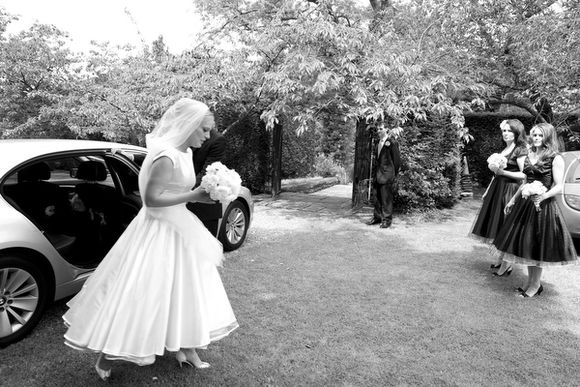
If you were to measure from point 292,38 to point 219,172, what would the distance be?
6464 millimetres

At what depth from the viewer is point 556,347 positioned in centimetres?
350

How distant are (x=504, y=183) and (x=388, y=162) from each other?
2848mm

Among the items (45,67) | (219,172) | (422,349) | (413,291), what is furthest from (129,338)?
(45,67)

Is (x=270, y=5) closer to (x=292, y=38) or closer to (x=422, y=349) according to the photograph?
(x=292, y=38)

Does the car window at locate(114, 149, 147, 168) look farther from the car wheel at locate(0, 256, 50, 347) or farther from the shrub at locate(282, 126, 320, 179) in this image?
the shrub at locate(282, 126, 320, 179)

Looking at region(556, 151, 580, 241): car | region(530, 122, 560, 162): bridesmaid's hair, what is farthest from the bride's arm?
region(556, 151, 580, 241): car

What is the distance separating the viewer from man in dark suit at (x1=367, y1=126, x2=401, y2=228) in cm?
791

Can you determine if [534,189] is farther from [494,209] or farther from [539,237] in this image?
[494,209]

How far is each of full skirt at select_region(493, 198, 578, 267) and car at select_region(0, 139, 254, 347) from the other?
3696 millimetres

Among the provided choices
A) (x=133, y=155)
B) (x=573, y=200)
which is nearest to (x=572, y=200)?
(x=573, y=200)

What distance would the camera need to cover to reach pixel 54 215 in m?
4.29

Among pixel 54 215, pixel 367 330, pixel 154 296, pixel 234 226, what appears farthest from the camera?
pixel 234 226

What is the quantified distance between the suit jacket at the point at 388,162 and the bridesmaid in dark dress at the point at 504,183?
259 cm

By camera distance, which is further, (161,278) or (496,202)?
(496,202)
